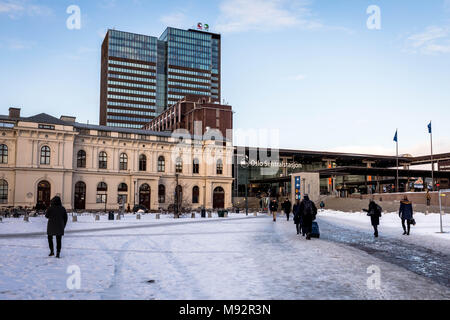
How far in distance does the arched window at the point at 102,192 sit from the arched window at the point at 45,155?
25.0 feet

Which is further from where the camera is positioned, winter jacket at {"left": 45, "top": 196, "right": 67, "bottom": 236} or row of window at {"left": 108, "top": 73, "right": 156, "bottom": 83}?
row of window at {"left": 108, "top": 73, "right": 156, "bottom": 83}

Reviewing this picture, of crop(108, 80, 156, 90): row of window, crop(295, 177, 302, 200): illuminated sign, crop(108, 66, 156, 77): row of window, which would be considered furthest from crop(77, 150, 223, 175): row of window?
crop(108, 66, 156, 77): row of window

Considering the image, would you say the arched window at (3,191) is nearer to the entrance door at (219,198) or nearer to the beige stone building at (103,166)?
the beige stone building at (103,166)

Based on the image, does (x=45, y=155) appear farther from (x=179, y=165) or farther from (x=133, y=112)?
(x=133, y=112)

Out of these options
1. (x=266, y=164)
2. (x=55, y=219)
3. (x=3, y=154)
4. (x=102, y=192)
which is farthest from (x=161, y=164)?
(x=55, y=219)

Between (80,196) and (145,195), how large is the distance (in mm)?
9124

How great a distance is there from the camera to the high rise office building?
130 m

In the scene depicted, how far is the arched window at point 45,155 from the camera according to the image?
48.1 meters

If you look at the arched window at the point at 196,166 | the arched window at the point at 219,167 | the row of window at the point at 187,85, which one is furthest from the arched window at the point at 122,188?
the row of window at the point at 187,85

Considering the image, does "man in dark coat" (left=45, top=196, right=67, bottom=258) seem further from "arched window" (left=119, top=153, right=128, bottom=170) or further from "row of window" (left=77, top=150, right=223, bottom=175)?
"arched window" (left=119, top=153, right=128, bottom=170)

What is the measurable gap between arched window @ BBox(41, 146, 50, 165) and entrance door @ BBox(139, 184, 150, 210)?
521 inches
